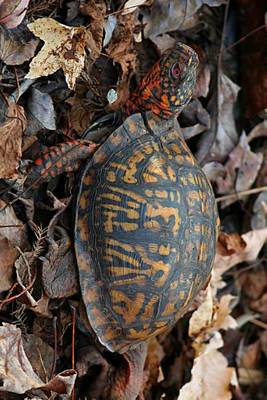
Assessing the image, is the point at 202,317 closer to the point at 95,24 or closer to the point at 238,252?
the point at 238,252

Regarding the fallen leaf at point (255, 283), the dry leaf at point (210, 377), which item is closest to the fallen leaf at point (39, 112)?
the dry leaf at point (210, 377)

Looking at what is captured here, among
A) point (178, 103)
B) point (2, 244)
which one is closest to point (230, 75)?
point (178, 103)

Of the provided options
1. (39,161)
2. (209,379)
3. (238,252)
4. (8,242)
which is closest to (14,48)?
(39,161)

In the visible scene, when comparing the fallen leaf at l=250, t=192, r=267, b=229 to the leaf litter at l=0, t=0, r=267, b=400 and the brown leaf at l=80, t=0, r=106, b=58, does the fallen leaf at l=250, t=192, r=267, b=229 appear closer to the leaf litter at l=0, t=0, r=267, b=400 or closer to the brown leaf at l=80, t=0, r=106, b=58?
the leaf litter at l=0, t=0, r=267, b=400

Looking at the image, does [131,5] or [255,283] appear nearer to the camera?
[131,5]

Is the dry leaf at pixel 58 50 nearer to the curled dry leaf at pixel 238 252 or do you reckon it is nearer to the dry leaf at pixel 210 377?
the curled dry leaf at pixel 238 252

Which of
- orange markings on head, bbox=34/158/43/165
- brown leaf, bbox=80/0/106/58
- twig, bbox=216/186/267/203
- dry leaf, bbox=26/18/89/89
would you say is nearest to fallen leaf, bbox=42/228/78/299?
orange markings on head, bbox=34/158/43/165

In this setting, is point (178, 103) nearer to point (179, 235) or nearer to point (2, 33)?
point (179, 235)
